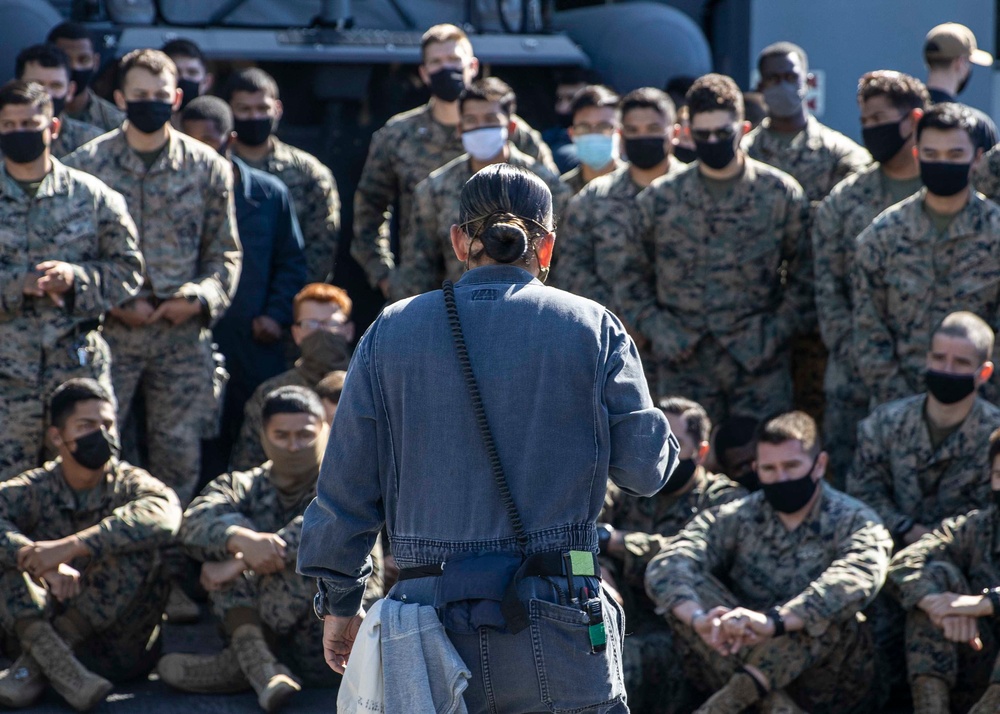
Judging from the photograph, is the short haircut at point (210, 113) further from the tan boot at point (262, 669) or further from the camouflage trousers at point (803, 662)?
the camouflage trousers at point (803, 662)

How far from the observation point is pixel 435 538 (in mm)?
2684

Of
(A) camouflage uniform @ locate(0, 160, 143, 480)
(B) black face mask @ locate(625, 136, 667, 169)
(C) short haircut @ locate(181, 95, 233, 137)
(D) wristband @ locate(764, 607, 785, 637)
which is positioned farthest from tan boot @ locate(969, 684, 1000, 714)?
(C) short haircut @ locate(181, 95, 233, 137)

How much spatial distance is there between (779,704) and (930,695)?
0.45 meters

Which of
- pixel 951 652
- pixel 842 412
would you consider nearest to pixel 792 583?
pixel 951 652

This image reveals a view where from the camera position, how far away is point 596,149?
7.02 meters

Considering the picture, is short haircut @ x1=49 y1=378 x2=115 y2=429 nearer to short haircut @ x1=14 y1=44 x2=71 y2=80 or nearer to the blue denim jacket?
short haircut @ x1=14 y1=44 x2=71 y2=80

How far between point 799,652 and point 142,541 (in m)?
2.14

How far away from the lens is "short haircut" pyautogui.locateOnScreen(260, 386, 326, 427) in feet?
17.8

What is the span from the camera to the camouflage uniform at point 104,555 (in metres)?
5.11

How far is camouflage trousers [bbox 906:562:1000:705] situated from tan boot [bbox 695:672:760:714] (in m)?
0.50

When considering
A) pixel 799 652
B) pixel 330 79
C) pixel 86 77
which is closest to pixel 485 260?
pixel 799 652

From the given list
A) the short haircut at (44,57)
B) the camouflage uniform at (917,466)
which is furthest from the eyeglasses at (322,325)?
the camouflage uniform at (917,466)

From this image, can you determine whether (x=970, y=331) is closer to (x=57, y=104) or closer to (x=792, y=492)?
(x=792, y=492)

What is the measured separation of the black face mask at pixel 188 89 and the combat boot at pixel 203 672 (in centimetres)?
315
